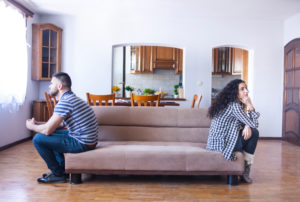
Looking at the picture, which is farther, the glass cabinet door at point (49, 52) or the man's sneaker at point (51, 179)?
the glass cabinet door at point (49, 52)

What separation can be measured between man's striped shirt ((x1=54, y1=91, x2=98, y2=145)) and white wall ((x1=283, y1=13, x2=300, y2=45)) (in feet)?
15.4

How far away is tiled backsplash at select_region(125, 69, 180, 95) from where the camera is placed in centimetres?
835

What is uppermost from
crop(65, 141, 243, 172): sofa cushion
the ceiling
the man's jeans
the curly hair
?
the ceiling

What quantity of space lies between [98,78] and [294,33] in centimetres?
409

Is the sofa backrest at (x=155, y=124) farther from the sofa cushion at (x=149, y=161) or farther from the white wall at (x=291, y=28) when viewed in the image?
the white wall at (x=291, y=28)

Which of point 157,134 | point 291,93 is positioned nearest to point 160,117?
point 157,134

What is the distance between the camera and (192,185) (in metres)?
2.83

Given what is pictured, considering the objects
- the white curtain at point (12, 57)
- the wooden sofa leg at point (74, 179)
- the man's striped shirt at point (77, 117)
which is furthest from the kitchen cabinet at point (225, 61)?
the wooden sofa leg at point (74, 179)

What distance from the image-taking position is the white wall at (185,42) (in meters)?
5.81

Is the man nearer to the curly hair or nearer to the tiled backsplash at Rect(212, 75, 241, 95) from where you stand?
the curly hair

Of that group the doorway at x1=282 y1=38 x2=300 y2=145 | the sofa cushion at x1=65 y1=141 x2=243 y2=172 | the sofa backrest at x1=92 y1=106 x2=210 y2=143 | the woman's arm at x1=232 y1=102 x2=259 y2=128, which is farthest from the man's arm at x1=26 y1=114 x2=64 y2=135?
the doorway at x1=282 y1=38 x2=300 y2=145

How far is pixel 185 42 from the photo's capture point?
595cm

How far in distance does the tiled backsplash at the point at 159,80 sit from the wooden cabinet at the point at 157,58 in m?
0.34

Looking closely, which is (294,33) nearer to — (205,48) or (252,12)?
(252,12)
